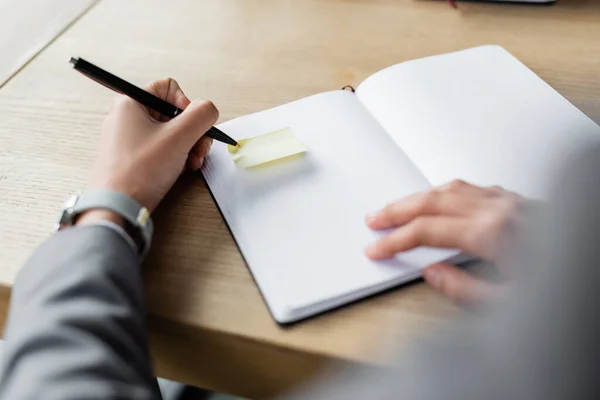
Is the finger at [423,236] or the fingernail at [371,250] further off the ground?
the finger at [423,236]

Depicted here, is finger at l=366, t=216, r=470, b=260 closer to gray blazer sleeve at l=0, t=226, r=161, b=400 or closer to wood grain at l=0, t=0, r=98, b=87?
gray blazer sleeve at l=0, t=226, r=161, b=400

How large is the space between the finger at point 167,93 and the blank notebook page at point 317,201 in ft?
0.18

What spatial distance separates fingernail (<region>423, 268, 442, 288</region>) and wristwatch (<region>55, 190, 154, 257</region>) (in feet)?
0.78

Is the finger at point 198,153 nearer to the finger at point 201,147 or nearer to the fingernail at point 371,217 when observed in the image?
the finger at point 201,147

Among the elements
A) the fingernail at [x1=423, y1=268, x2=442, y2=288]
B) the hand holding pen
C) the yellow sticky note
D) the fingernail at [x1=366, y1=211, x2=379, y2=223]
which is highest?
the hand holding pen

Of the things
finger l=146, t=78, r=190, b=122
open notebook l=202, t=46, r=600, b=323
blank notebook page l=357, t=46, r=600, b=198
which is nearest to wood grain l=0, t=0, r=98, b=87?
finger l=146, t=78, r=190, b=122

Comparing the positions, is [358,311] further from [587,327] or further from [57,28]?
[57,28]

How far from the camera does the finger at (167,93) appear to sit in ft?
2.15

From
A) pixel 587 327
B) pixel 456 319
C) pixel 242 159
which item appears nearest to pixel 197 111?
pixel 242 159

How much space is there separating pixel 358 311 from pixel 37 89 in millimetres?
523

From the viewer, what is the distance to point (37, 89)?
0.77 meters

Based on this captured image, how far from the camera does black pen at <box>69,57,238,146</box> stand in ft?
1.91

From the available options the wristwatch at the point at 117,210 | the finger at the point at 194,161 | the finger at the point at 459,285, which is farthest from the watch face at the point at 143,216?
the finger at the point at 459,285

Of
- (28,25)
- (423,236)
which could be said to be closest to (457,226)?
(423,236)
